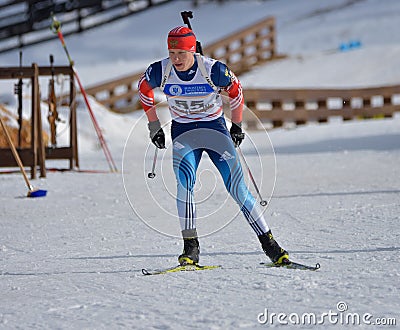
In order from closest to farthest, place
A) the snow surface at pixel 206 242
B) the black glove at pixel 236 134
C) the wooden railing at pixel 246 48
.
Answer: the snow surface at pixel 206 242
the black glove at pixel 236 134
the wooden railing at pixel 246 48

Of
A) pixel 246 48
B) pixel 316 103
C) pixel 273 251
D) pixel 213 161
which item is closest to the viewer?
pixel 273 251

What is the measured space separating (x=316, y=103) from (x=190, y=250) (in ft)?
50.2

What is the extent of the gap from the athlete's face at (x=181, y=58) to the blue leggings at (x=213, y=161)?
0.33 metres

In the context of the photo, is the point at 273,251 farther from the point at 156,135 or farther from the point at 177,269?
the point at 156,135

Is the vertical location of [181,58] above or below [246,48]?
above

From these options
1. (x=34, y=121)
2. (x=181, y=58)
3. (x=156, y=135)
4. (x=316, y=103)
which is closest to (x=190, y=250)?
(x=156, y=135)

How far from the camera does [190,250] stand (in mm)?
4789

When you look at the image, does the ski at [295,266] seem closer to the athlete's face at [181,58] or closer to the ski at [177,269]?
the ski at [177,269]

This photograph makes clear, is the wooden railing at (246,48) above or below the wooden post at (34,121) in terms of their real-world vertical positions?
below

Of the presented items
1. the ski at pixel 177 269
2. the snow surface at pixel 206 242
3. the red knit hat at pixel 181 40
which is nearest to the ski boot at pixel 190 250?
the ski at pixel 177 269

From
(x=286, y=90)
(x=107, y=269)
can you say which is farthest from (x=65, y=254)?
(x=286, y=90)

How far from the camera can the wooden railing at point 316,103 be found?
18969mm

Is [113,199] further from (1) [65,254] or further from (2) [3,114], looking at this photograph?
(2) [3,114]

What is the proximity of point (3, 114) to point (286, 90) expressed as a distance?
302 inches
